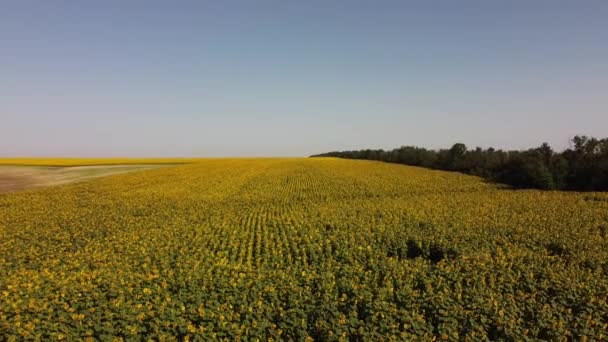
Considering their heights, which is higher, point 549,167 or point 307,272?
point 549,167

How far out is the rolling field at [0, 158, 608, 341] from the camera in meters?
7.23

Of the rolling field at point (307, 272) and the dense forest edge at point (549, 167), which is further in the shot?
the dense forest edge at point (549, 167)

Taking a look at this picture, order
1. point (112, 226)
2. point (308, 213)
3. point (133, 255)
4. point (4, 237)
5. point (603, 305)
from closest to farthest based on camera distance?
point (603, 305)
point (133, 255)
point (4, 237)
point (112, 226)
point (308, 213)

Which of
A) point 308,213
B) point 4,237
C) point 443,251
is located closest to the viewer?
point 443,251

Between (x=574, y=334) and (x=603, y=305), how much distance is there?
1.88 meters

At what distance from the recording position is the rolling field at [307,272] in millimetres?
7230

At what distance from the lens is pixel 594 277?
10234 millimetres

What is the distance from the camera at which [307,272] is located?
10.6 m

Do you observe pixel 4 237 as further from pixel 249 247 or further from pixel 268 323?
pixel 268 323

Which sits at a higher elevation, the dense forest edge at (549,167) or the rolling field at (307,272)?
the dense forest edge at (549,167)

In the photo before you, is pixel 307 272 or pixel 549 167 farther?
pixel 549 167

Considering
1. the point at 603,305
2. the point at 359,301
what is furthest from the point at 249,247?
the point at 603,305

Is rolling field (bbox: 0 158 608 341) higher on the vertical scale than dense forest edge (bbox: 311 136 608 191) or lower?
lower

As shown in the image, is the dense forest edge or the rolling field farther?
the dense forest edge
